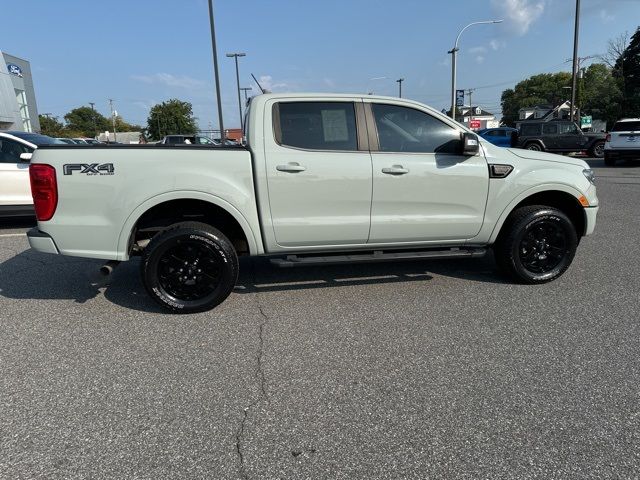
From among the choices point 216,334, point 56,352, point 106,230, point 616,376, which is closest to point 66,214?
point 106,230

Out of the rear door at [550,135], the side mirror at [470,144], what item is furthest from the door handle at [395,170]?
the rear door at [550,135]

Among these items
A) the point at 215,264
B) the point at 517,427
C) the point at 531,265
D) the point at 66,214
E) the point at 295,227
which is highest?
the point at 66,214

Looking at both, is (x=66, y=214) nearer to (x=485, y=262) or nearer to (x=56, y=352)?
(x=56, y=352)

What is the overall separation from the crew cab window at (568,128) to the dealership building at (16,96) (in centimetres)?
4000

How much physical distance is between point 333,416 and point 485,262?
351cm

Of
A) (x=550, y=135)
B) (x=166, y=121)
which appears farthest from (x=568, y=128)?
(x=166, y=121)

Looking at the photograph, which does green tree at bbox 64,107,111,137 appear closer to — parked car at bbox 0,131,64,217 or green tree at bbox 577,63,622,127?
green tree at bbox 577,63,622,127

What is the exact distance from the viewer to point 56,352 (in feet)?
10.3

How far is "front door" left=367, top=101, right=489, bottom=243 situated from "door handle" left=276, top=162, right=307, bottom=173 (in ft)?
2.22

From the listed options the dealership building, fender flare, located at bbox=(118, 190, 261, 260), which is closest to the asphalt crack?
fender flare, located at bbox=(118, 190, 261, 260)

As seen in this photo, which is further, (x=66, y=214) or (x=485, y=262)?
(x=485, y=262)

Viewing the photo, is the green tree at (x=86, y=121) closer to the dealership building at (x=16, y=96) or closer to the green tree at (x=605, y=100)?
the dealership building at (x=16, y=96)

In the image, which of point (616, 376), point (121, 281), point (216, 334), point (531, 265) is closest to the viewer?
point (616, 376)

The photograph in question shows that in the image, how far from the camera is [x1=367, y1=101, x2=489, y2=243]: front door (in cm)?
389
